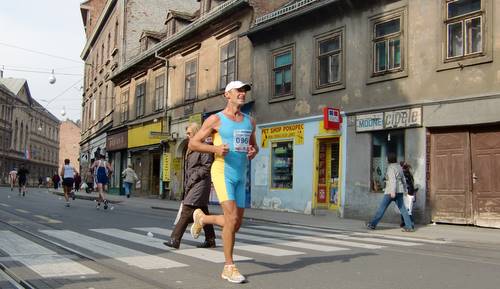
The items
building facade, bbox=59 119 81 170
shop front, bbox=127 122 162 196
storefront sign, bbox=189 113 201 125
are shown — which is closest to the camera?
storefront sign, bbox=189 113 201 125

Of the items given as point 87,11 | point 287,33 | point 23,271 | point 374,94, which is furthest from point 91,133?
point 23,271

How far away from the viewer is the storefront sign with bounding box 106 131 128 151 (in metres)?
34.4

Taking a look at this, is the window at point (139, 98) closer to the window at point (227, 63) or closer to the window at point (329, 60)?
the window at point (227, 63)

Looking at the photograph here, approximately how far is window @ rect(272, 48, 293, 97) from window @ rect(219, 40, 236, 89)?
286 cm

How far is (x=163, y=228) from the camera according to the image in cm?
1120

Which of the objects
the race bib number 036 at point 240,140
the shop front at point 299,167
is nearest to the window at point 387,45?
the shop front at point 299,167

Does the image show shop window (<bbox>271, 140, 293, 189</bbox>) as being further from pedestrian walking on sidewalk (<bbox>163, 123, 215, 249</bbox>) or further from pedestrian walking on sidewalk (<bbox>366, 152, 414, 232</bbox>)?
pedestrian walking on sidewalk (<bbox>163, 123, 215, 249</bbox>)

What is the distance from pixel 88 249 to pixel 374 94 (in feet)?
34.8

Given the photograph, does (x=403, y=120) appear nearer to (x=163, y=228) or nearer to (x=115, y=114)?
(x=163, y=228)

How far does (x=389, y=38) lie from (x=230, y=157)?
37.7 ft

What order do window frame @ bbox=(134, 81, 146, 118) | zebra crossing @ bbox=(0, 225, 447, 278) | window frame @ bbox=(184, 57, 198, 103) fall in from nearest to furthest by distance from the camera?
zebra crossing @ bbox=(0, 225, 447, 278) → window frame @ bbox=(184, 57, 198, 103) → window frame @ bbox=(134, 81, 146, 118)

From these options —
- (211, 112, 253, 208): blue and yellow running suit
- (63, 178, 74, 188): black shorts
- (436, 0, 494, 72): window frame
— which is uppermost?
(436, 0, 494, 72): window frame

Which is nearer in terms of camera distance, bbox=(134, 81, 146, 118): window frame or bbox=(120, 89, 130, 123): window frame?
bbox=(134, 81, 146, 118): window frame

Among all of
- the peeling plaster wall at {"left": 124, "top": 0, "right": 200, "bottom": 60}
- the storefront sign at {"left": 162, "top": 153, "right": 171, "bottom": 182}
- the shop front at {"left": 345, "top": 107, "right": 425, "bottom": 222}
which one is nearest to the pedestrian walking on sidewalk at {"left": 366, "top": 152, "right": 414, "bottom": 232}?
the shop front at {"left": 345, "top": 107, "right": 425, "bottom": 222}
